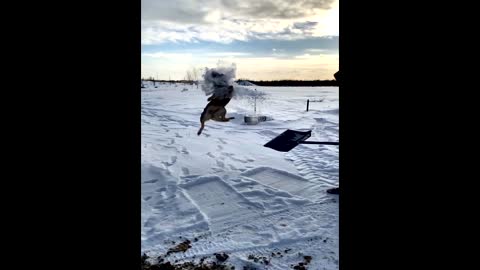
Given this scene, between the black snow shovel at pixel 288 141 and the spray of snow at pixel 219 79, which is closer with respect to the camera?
the spray of snow at pixel 219 79

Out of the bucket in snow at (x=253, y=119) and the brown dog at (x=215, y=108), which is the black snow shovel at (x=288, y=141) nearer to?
the brown dog at (x=215, y=108)

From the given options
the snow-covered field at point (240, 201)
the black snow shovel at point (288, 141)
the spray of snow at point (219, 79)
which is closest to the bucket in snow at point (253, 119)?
the snow-covered field at point (240, 201)

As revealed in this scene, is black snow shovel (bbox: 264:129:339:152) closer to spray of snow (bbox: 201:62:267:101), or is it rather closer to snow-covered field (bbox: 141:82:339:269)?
snow-covered field (bbox: 141:82:339:269)

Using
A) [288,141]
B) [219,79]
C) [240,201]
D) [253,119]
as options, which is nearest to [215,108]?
[219,79]

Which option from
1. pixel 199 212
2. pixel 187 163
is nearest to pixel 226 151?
pixel 187 163

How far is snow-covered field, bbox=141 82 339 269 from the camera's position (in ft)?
13.5

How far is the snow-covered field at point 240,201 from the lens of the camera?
13.5 feet

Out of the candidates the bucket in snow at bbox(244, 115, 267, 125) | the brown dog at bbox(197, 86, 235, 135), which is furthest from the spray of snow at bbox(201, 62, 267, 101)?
the bucket in snow at bbox(244, 115, 267, 125)

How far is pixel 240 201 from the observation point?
5785 millimetres

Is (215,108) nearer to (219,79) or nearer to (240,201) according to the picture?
(219,79)
